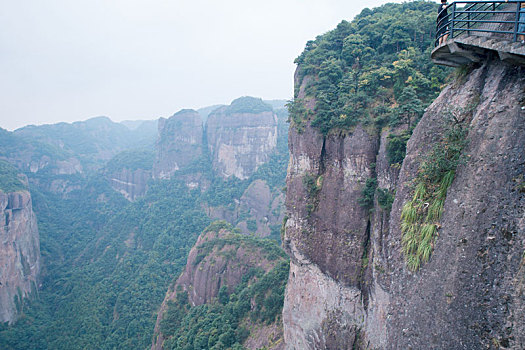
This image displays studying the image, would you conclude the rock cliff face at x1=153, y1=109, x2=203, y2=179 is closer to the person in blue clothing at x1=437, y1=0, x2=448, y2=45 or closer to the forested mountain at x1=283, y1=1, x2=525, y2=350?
the forested mountain at x1=283, y1=1, x2=525, y2=350

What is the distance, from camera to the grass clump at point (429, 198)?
18.5 ft

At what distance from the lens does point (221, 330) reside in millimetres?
26031

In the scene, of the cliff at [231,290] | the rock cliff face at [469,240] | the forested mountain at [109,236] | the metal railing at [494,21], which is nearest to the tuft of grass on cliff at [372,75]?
the rock cliff face at [469,240]

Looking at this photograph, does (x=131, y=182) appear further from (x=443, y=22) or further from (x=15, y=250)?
(x=443, y=22)

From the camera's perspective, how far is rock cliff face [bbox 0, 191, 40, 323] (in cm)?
4653

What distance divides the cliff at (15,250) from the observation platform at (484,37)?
204 feet

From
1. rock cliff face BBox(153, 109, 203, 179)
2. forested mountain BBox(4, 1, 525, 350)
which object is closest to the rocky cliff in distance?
rock cliff face BBox(153, 109, 203, 179)

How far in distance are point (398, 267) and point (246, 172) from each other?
259ft

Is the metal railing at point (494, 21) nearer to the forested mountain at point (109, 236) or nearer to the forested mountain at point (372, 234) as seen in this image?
the forested mountain at point (372, 234)

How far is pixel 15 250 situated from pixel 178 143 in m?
54.5

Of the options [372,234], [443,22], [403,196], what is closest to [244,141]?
[372,234]

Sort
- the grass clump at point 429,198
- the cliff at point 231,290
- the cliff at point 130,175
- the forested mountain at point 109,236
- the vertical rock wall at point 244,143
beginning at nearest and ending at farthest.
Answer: the grass clump at point 429,198 → the cliff at point 231,290 → the forested mountain at point 109,236 → the vertical rock wall at point 244,143 → the cliff at point 130,175

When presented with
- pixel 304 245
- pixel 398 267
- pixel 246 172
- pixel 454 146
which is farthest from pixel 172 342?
pixel 246 172

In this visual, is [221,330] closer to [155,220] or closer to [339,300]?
[339,300]
